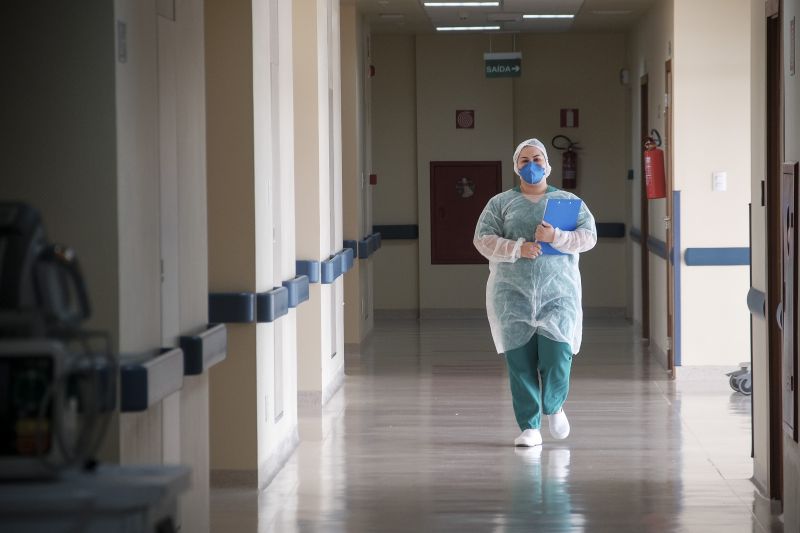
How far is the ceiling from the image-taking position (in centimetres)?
1130

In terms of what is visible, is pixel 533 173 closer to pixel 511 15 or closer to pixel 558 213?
pixel 558 213

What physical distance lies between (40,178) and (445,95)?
35.3ft

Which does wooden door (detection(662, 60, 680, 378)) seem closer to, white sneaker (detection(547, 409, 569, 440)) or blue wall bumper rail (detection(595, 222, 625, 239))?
white sneaker (detection(547, 409, 569, 440))

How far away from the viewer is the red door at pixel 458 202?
14.2 meters

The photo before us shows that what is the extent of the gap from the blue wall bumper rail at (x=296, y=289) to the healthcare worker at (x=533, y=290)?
987 mm

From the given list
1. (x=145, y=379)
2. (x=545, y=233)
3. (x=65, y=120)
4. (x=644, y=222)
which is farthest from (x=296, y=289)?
(x=644, y=222)

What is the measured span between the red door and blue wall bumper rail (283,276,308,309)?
22.9 ft

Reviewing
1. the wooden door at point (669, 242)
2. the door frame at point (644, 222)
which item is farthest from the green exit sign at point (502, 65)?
the wooden door at point (669, 242)

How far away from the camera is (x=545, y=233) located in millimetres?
7094

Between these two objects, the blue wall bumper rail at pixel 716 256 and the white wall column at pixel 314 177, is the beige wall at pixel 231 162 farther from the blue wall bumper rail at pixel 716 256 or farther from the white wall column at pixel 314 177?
the blue wall bumper rail at pixel 716 256

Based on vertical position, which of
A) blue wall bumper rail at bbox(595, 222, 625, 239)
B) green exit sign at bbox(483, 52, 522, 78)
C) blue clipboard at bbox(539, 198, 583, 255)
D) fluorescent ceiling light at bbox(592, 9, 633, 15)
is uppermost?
fluorescent ceiling light at bbox(592, 9, 633, 15)

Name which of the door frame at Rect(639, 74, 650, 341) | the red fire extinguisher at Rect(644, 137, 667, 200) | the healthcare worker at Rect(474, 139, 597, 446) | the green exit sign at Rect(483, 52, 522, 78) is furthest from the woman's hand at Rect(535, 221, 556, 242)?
the green exit sign at Rect(483, 52, 522, 78)

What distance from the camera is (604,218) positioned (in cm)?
1427

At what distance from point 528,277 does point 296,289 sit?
125cm
